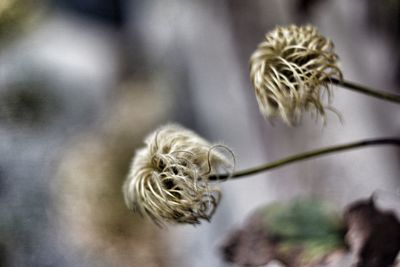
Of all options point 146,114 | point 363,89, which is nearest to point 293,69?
point 363,89

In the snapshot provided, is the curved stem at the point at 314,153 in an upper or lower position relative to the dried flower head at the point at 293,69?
lower

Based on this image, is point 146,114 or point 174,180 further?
point 146,114

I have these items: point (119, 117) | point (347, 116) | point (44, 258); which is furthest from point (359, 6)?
point (44, 258)

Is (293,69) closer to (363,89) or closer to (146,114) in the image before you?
(363,89)

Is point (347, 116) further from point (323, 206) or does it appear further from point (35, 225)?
point (35, 225)

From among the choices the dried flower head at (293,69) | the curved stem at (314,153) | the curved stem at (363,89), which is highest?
the dried flower head at (293,69)
